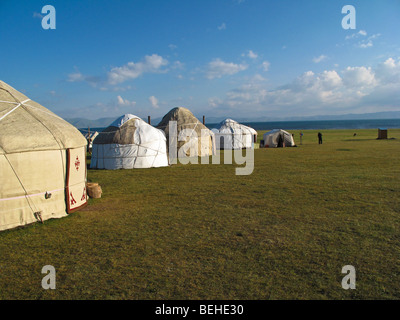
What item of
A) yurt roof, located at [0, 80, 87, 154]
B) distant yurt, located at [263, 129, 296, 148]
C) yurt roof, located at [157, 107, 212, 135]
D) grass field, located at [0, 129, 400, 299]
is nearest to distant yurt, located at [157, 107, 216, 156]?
yurt roof, located at [157, 107, 212, 135]

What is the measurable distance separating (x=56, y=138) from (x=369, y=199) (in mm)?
9442

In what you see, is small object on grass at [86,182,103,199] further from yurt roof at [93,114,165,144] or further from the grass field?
yurt roof at [93,114,165,144]

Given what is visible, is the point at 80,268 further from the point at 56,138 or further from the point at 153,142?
the point at 153,142

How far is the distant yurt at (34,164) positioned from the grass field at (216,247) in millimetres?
455

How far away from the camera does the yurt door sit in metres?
7.99

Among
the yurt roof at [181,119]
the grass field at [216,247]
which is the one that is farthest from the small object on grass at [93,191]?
the yurt roof at [181,119]

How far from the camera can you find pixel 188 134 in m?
22.9

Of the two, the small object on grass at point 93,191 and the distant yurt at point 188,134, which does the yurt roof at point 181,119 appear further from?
the small object on grass at point 93,191

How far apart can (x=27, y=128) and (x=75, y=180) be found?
1995mm

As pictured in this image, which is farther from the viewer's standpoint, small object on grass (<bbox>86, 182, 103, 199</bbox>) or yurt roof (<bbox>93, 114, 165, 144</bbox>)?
yurt roof (<bbox>93, 114, 165, 144</bbox>)

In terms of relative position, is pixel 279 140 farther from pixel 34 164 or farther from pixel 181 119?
pixel 34 164

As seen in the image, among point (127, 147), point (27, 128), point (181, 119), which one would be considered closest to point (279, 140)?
point (181, 119)

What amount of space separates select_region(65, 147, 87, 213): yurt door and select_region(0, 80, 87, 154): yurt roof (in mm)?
339
